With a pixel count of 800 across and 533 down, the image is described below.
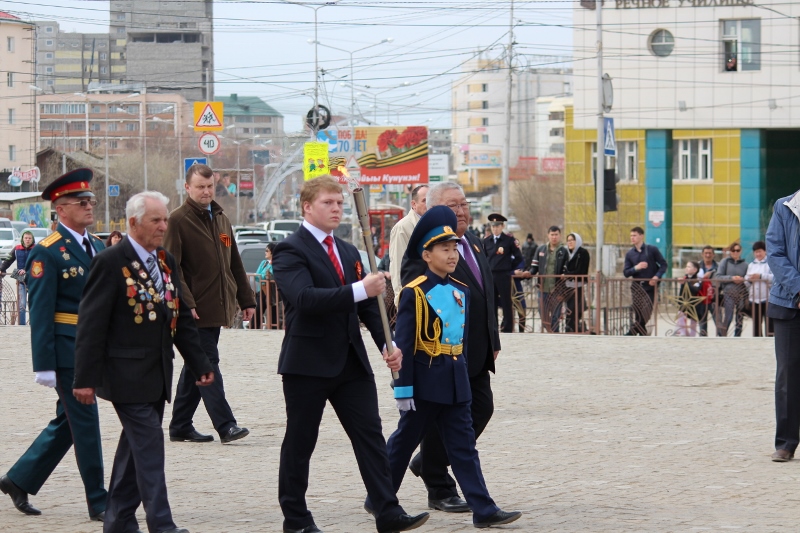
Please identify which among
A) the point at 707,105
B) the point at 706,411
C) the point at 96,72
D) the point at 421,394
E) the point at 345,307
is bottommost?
the point at 706,411

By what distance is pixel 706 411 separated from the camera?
12148 millimetres

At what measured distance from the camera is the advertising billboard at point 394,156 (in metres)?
59.2

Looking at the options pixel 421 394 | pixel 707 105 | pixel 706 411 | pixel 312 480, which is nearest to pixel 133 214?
pixel 421 394

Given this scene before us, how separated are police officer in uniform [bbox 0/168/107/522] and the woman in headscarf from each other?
13666mm

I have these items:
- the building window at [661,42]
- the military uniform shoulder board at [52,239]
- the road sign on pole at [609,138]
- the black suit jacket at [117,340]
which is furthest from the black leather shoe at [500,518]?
the building window at [661,42]

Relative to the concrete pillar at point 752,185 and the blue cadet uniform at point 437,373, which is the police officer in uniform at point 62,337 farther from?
the concrete pillar at point 752,185

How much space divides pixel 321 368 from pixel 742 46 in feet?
149

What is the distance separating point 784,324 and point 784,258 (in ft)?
1.51

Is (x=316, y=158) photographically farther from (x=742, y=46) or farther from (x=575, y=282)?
(x=742, y=46)

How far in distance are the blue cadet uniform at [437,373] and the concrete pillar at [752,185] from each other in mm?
44360

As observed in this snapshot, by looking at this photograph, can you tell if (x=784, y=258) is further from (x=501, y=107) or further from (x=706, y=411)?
(x=501, y=107)

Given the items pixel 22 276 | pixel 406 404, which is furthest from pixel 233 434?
pixel 22 276

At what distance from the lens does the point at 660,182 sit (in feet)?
168

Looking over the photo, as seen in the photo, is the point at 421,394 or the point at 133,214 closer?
the point at 133,214
